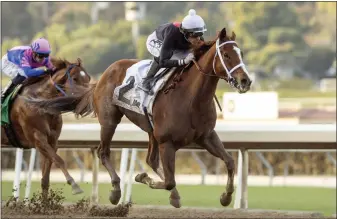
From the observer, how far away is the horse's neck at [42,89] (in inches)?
377

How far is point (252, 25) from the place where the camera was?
4800 centimetres

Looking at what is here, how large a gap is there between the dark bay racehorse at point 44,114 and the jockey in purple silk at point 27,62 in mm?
76

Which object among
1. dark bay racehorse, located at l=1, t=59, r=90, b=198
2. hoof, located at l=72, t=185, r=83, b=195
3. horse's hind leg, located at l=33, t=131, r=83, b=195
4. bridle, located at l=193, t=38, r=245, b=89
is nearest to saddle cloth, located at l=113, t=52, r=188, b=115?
bridle, located at l=193, t=38, r=245, b=89

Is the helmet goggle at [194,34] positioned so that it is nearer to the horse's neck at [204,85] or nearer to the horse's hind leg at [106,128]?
the horse's neck at [204,85]

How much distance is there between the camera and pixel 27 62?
31.6 feet

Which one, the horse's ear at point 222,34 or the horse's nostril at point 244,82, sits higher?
the horse's ear at point 222,34

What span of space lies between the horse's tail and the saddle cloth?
535mm

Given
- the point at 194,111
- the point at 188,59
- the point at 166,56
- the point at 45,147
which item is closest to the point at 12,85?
the point at 45,147

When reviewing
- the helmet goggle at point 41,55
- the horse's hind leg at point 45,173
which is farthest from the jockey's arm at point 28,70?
the horse's hind leg at point 45,173

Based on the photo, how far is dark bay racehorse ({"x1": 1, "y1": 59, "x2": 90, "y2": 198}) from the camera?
369 inches

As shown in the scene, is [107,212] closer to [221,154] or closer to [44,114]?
[221,154]

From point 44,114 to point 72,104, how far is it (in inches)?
21.3

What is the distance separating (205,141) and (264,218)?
0.91 metres

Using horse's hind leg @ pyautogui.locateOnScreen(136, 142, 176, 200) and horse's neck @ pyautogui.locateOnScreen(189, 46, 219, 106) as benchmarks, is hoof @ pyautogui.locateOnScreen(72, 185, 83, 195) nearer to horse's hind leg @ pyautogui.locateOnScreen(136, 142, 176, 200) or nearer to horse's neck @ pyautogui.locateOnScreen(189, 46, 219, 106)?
horse's hind leg @ pyautogui.locateOnScreen(136, 142, 176, 200)
